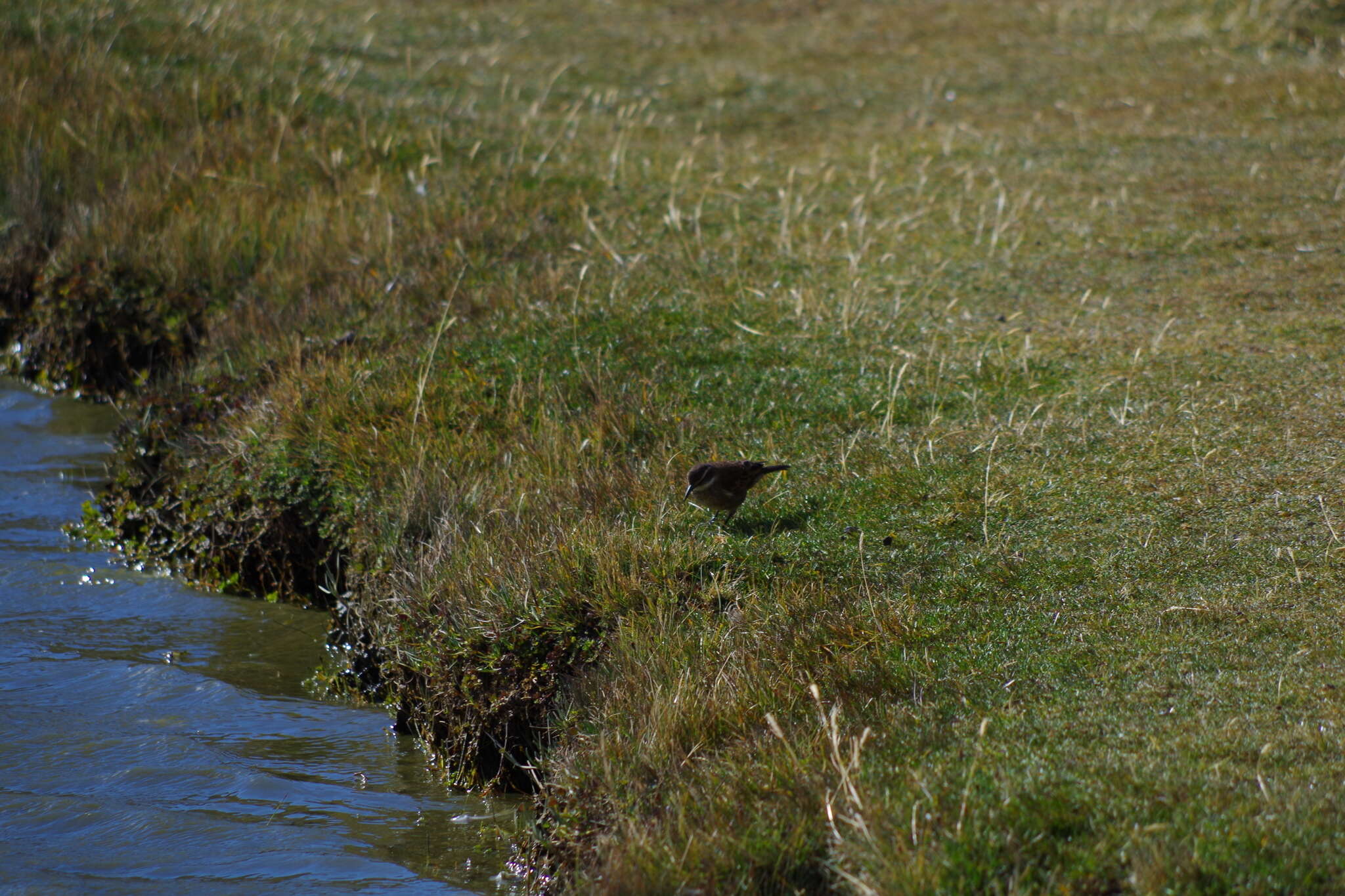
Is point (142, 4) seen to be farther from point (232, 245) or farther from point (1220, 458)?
point (1220, 458)

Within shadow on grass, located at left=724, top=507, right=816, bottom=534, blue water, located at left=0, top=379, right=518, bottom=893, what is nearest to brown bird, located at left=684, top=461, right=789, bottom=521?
shadow on grass, located at left=724, top=507, right=816, bottom=534

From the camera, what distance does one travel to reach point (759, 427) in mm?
7297

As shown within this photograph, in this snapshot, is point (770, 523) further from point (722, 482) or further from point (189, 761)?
point (189, 761)

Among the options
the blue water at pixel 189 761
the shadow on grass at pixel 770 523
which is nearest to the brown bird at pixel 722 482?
the shadow on grass at pixel 770 523

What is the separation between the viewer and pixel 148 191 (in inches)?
428

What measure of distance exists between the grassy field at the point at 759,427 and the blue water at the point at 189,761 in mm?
315

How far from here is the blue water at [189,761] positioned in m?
4.88

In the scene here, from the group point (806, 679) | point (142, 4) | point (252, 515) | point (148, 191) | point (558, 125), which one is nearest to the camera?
point (806, 679)

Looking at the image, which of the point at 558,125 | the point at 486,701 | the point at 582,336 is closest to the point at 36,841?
the point at 486,701

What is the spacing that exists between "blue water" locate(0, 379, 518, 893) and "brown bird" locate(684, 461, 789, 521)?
1707 millimetres

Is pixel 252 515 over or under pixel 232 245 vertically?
under

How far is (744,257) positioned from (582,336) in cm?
219

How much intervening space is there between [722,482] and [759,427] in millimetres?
1302

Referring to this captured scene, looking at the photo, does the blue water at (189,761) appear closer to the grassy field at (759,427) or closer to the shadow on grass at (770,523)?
the grassy field at (759,427)
